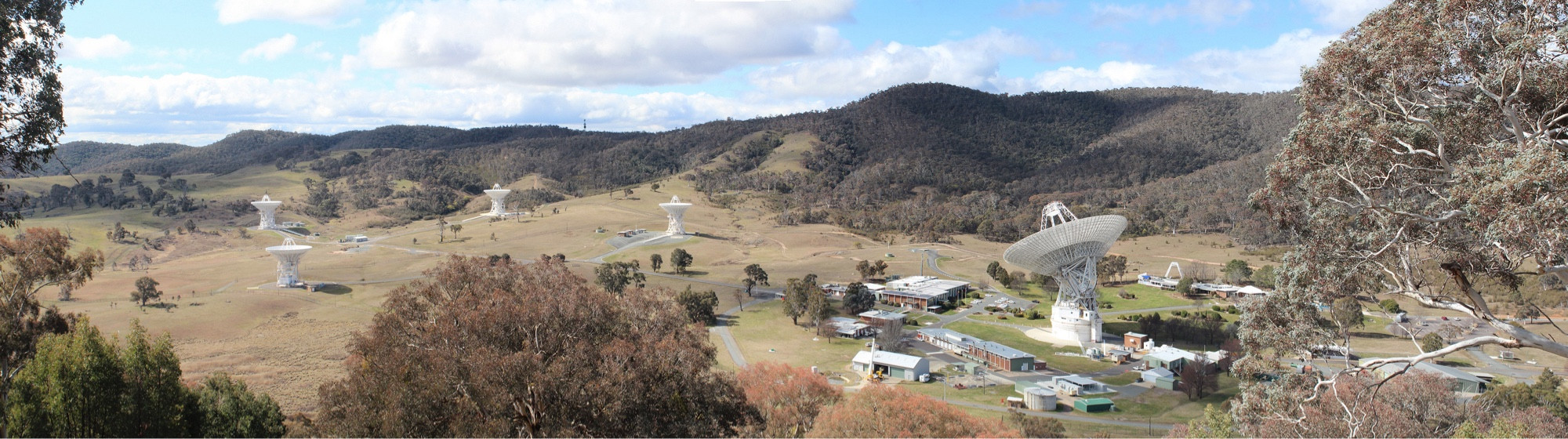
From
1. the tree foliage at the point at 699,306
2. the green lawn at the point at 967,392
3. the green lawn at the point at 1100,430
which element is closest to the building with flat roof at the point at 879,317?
the tree foliage at the point at 699,306

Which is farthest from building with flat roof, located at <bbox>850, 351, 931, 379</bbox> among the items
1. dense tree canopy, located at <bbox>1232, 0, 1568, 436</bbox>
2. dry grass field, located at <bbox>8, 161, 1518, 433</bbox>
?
dense tree canopy, located at <bbox>1232, 0, 1568, 436</bbox>

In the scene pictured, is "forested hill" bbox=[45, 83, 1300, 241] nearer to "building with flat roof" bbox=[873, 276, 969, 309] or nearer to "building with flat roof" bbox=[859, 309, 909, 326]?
"building with flat roof" bbox=[873, 276, 969, 309]

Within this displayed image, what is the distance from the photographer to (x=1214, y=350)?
47.2 m

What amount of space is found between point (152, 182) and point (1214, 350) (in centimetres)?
15281

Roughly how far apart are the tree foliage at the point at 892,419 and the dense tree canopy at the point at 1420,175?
8.89 m

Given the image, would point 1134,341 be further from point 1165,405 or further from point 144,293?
point 144,293

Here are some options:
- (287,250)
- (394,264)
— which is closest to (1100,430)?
(287,250)

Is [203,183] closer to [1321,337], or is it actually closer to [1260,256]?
[1260,256]

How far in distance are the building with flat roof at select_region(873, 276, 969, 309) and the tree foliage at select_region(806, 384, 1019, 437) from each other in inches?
1418

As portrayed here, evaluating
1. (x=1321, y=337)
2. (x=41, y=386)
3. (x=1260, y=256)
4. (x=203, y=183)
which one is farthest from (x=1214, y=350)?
(x=203, y=183)

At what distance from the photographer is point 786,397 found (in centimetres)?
2411

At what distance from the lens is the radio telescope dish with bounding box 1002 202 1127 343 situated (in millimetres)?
47125

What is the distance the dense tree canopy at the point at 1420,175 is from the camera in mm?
10180

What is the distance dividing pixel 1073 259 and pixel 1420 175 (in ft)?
122
